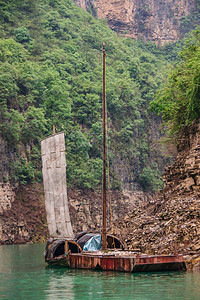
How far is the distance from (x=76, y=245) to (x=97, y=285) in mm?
6626

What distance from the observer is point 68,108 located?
63.0 meters

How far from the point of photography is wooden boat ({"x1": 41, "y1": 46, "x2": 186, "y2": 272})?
19.4 meters

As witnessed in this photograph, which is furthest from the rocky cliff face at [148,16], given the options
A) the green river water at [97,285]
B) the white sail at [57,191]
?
the green river water at [97,285]

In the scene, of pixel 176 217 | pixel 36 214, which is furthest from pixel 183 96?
pixel 36 214

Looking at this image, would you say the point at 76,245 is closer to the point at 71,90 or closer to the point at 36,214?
the point at 36,214

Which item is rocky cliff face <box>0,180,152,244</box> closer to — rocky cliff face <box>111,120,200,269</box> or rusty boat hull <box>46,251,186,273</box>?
rocky cliff face <box>111,120,200,269</box>

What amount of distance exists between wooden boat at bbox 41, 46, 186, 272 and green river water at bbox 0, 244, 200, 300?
37cm

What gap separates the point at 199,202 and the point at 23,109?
37.7 m

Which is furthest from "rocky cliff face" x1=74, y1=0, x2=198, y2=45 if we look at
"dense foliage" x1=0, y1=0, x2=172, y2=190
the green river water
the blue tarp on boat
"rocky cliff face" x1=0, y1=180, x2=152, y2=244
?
the green river water

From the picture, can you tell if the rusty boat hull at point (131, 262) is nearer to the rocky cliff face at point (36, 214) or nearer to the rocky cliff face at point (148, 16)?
the rocky cliff face at point (36, 214)

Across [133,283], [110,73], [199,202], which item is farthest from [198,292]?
[110,73]

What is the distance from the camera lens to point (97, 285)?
690 inches

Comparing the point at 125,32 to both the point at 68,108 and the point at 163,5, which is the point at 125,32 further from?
the point at 68,108

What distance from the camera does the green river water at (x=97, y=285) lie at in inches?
619
